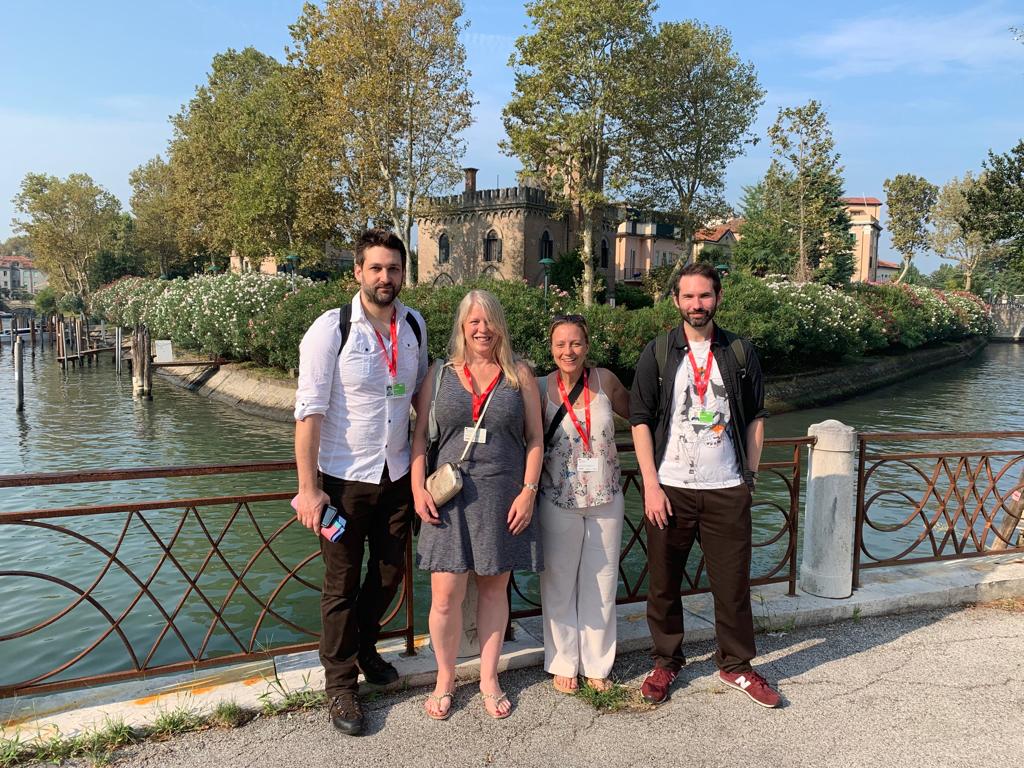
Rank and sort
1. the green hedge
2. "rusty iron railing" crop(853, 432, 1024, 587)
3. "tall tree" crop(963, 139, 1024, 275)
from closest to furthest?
"rusty iron railing" crop(853, 432, 1024, 587), "tall tree" crop(963, 139, 1024, 275), the green hedge

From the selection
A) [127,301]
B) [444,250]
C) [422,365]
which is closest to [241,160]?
[127,301]

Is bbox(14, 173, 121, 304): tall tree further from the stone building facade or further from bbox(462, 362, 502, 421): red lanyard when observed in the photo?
bbox(462, 362, 502, 421): red lanyard

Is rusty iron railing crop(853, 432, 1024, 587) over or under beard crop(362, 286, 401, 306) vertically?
under

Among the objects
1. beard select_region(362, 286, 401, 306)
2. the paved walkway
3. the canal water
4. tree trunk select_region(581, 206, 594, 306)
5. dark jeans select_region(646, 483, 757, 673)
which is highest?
tree trunk select_region(581, 206, 594, 306)

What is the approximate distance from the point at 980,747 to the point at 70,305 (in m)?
63.8

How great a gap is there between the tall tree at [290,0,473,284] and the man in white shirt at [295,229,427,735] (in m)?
26.8

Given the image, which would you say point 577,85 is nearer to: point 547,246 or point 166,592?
point 547,246

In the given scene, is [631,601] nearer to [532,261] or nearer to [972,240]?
[532,261]

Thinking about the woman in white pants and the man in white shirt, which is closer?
the man in white shirt

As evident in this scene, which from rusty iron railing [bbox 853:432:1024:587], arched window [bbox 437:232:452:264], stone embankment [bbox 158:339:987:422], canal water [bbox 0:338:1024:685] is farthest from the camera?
arched window [bbox 437:232:452:264]

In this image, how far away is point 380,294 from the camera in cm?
322

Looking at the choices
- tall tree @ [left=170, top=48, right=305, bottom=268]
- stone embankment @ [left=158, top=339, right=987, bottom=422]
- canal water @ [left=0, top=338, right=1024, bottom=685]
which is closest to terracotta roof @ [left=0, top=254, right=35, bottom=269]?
tall tree @ [left=170, top=48, right=305, bottom=268]

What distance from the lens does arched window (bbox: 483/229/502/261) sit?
1729 inches

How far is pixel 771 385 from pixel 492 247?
23.1 m
